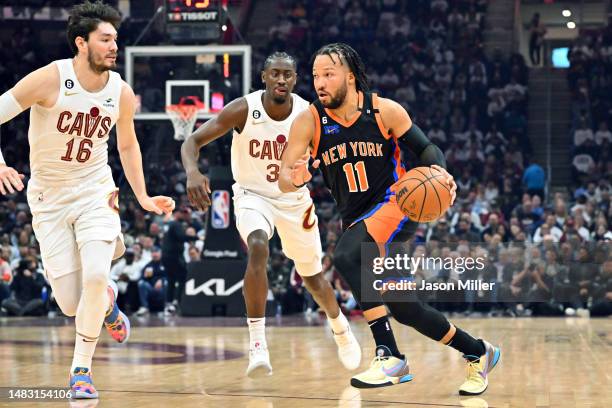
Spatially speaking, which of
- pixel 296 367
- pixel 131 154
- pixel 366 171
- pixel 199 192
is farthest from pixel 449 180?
pixel 296 367

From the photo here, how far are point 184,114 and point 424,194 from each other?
9.19m

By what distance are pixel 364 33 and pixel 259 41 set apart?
8.88 feet

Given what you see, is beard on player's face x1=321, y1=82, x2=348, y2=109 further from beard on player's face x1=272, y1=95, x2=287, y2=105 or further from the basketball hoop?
the basketball hoop

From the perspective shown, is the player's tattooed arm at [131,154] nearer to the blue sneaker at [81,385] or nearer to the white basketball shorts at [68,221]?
the white basketball shorts at [68,221]

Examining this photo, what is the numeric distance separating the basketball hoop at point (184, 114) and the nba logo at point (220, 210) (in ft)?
3.23

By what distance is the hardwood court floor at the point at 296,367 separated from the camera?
593 centimetres

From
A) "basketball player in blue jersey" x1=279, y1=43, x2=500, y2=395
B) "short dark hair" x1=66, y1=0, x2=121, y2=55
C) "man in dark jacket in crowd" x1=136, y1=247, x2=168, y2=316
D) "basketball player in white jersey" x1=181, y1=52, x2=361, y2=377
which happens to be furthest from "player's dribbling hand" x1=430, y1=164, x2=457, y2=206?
"man in dark jacket in crowd" x1=136, y1=247, x2=168, y2=316

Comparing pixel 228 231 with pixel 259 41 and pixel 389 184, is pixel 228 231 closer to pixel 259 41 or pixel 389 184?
pixel 389 184

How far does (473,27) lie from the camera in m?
22.7

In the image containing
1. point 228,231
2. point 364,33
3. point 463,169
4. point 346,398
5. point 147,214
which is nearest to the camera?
point 346,398

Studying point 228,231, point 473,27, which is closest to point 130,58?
point 228,231

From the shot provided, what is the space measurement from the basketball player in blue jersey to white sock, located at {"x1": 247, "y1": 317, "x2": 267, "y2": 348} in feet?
2.66

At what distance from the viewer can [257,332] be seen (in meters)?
6.77

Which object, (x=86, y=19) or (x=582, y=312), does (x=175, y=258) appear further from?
(x=86, y=19)
